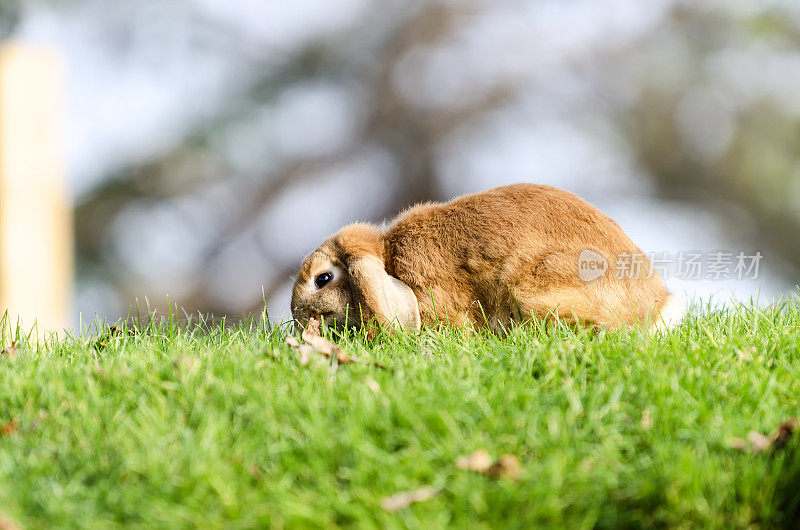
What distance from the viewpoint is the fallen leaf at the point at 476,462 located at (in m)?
1.99

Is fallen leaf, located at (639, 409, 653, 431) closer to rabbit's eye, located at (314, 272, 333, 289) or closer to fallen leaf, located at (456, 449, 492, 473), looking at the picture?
fallen leaf, located at (456, 449, 492, 473)

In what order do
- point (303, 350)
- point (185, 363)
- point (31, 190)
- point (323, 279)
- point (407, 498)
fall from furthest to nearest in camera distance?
point (31, 190) < point (323, 279) < point (303, 350) < point (185, 363) < point (407, 498)

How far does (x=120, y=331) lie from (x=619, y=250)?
2447mm

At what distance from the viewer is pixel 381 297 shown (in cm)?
336

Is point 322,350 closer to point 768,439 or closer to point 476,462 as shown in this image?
point 476,462

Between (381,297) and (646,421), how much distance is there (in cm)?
142

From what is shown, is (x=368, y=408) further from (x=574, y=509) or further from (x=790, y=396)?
(x=790, y=396)

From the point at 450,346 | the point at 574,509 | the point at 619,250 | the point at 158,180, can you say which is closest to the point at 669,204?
the point at 619,250

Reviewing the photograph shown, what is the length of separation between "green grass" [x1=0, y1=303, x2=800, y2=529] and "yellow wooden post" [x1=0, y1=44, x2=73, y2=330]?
219 centimetres

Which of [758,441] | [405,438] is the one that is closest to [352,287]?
[405,438]

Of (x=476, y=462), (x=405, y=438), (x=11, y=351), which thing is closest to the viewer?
(x=476, y=462)

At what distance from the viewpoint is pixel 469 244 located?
136 inches

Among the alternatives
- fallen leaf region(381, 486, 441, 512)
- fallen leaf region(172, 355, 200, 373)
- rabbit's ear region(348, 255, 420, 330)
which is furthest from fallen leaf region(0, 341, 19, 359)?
fallen leaf region(381, 486, 441, 512)

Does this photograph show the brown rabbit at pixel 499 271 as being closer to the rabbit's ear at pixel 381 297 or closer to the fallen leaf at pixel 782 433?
the rabbit's ear at pixel 381 297
